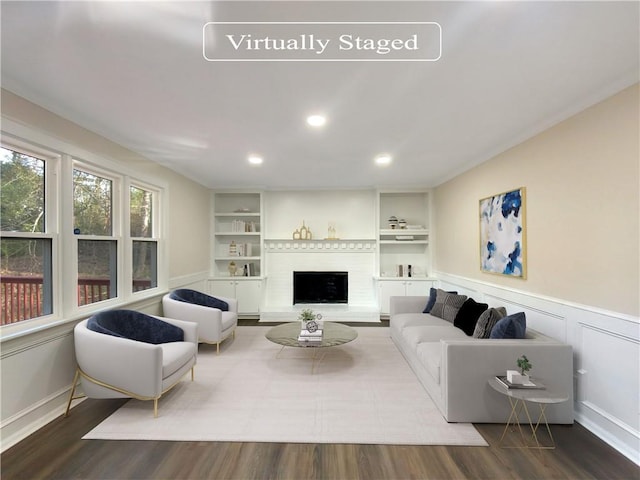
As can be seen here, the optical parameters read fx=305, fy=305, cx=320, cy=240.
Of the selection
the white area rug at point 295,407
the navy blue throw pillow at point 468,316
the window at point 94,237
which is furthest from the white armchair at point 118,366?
the navy blue throw pillow at point 468,316

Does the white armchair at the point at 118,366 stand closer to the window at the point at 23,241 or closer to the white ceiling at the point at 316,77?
the window at the point at 23,241

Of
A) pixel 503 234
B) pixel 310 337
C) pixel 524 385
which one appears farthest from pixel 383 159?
pixel 524 385

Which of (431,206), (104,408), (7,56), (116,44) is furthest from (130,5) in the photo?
Answer: (431,206)

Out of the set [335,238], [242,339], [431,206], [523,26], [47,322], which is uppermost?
[523,26]

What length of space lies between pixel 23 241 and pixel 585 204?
14.7ft

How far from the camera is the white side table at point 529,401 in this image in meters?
2.08

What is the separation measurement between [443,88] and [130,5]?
76.4 inches

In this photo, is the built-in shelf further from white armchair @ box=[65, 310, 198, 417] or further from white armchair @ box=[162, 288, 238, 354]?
white armchair @ box=[65, 310, 198, 417]

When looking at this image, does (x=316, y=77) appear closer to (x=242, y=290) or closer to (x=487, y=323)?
(x=487, y=323)

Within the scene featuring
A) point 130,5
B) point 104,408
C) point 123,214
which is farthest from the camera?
point 123,214

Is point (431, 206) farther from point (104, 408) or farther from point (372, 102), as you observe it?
point (104, 408)

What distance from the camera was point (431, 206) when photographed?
19.5 feet

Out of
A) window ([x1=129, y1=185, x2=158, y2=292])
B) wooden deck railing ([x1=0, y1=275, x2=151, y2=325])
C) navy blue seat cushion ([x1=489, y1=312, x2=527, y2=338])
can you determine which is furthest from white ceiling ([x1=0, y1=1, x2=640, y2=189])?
navy blue seat cushion ([x1=489, y1=312, x2=527, y2=338])

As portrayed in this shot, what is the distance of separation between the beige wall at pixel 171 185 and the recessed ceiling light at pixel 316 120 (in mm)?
2161
